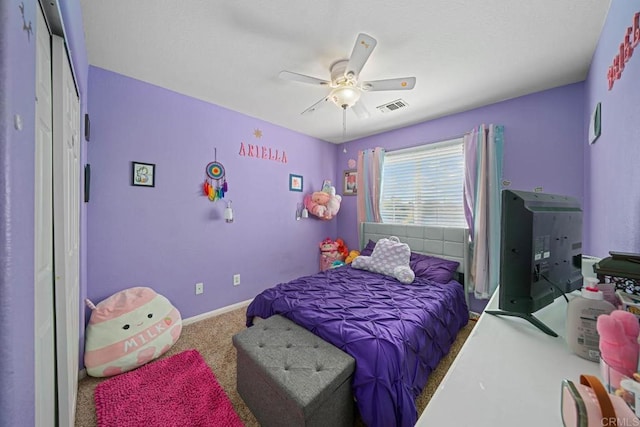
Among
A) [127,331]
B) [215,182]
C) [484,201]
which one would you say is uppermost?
[215,182]

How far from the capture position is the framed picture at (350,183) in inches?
150

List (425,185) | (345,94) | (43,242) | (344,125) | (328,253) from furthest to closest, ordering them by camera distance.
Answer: (328,253) → (344,125) → (425,185) → (345,94) → (43,242)

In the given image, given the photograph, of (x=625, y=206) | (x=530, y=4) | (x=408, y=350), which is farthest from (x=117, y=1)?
(x=625, y=206)

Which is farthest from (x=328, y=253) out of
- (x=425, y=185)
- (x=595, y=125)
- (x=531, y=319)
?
(x=595, y=125)

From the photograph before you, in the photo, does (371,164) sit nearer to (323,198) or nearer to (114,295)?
(323,198)

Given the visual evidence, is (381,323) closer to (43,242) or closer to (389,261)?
(389,261)

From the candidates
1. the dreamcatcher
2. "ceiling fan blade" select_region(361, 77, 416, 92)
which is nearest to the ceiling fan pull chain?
"ceiling fan blade" select_region(361, 77, 416, 92)

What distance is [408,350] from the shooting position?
4.64 ft

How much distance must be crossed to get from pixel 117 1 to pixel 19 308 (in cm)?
168

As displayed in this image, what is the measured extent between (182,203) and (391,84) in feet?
7.29

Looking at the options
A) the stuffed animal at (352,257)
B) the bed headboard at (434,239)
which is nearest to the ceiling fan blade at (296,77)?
the bed headboard at (434,239)

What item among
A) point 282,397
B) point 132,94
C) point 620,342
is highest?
point 132,94

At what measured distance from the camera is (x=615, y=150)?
1256 millimetres

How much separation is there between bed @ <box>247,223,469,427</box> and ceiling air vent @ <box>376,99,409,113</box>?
1.47 meters
